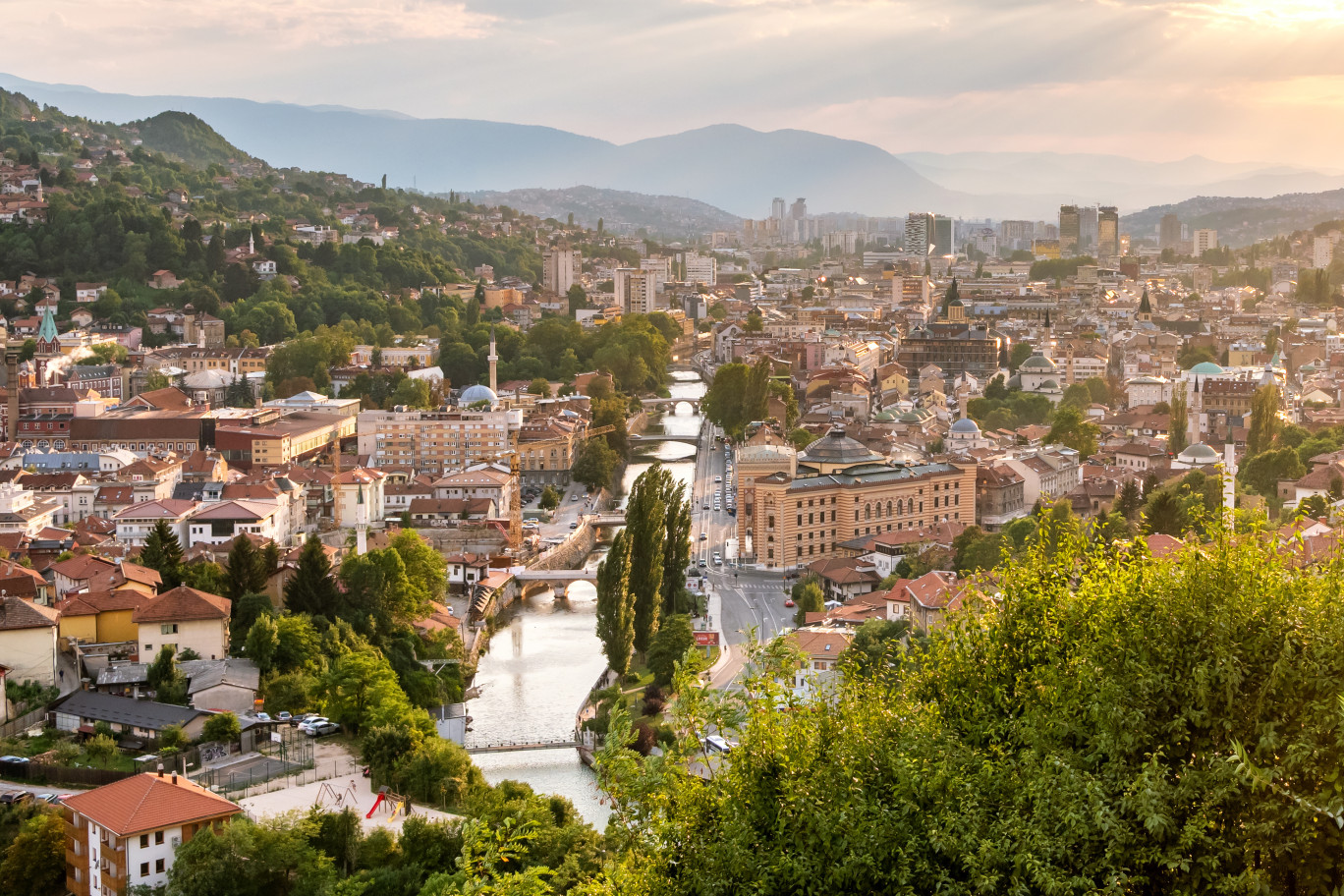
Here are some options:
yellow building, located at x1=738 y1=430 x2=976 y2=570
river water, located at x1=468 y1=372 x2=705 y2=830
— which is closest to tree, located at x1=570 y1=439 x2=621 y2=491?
river water, located at x1=468 y1=372 x2=705 y2=830

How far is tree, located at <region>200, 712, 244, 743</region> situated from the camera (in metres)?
9.38

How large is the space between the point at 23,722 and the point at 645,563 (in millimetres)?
4907

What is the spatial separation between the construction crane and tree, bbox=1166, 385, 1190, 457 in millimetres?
8576

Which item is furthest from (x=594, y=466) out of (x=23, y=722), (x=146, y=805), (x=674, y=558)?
(x=146, y=805)

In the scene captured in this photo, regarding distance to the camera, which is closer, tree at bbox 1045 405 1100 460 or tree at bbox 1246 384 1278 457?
tree at bbox 1246 384 1278 457

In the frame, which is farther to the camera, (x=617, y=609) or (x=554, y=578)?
(x=554, y=578)

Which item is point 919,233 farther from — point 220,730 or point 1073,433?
point 220,730

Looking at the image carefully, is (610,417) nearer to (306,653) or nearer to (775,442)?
(775,442)

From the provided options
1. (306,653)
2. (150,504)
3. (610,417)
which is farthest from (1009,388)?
(306,653)

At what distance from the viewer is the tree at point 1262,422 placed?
19328 mm

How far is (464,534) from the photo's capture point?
57.5 feet

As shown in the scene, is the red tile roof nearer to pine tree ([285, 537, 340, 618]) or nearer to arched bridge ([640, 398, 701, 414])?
pine tree ([285, 537, 340, 618])

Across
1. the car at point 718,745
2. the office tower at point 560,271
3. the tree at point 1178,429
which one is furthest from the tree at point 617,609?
the office tower at point 560,271

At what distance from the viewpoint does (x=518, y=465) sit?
2117cm
